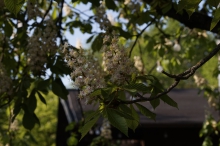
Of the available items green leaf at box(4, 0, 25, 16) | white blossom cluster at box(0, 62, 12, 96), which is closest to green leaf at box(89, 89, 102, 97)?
green leaf at box(4, 0, 25, 16)

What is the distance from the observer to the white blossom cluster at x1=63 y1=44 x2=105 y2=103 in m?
1.92

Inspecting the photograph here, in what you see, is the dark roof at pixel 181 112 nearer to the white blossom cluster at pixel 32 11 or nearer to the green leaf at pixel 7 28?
the green leaf at pixel 7 28

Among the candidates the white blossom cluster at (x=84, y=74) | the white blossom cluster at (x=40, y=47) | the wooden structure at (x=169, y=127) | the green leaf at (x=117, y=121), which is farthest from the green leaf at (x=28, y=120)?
the wooden structure at (x=169, y=127)

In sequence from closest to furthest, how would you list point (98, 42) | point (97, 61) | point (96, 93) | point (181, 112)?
1. point (96, 93)
2. point (97, 61)
3. point (98, 42)
4. point (181, 112)

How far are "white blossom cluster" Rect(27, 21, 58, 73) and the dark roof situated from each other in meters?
4.72

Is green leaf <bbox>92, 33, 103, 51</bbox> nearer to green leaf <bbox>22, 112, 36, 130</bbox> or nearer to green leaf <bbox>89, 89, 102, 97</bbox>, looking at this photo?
green leaf <bbox>22, 112, 36, 130</bbox>

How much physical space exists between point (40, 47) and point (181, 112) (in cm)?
710

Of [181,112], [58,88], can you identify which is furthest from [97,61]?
[181,112]

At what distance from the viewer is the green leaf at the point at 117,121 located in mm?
1653

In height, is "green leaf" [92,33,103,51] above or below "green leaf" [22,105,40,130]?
above

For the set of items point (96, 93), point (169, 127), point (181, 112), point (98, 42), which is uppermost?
point (98, 42)

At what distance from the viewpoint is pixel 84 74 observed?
77.8 inches

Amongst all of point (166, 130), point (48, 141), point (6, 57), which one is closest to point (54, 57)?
point (6, 57)

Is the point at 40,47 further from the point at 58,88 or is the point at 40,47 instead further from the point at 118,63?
the point at 118,63
